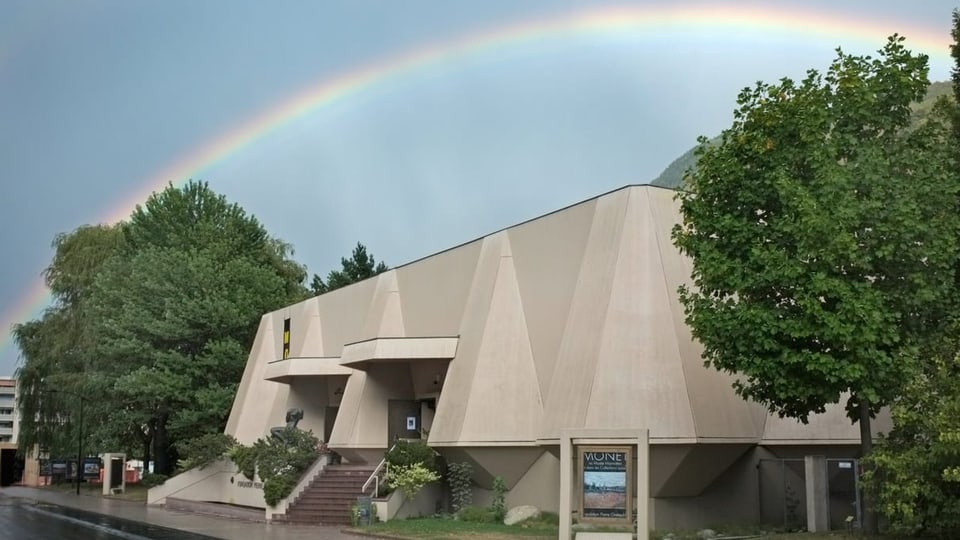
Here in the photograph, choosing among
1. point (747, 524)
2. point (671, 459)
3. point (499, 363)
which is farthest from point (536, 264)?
point (747, 524)

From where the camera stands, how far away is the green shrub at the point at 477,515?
25703 mm

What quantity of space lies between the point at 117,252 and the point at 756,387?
1957 inches

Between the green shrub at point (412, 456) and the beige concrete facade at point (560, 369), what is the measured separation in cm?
39

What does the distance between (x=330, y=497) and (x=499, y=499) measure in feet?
23.0

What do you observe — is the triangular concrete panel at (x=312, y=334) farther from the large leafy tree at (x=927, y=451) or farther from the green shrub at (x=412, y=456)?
the large leafy tree at (x=927, y=451)

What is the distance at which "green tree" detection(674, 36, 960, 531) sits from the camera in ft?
54.8

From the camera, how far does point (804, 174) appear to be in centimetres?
1877

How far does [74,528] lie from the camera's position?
29.5 meters

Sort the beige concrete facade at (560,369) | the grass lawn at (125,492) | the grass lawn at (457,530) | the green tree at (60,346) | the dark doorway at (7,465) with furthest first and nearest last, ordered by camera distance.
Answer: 1. the dark doorway at (7,465)
2. the green tree at (60,346)
3. the grass lawn at (125,492)
4. the beige concrete facade at (560,369)
5. the grass lawn at (457,530)

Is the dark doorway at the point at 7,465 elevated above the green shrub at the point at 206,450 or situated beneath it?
situated beneath

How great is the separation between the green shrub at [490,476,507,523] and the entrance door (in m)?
7.37

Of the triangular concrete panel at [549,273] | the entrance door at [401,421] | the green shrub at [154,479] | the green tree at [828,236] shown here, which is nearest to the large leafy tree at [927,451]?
the green tree at [828,236]

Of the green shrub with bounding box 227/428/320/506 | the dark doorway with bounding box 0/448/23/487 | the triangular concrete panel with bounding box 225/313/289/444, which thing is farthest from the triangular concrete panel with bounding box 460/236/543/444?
the dark doorway with bounding box 0/448/23/487

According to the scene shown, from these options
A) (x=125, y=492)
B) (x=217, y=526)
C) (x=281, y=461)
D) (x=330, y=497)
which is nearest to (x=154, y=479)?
(x=125, y=492)
